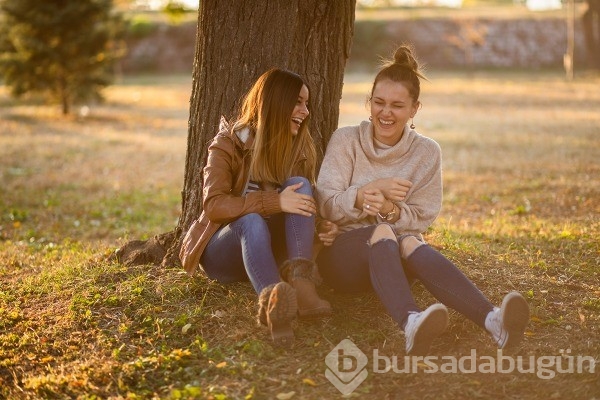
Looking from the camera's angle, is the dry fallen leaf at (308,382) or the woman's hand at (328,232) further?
the woman's hand at (328,232)

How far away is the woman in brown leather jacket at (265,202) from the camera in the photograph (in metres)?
3.87

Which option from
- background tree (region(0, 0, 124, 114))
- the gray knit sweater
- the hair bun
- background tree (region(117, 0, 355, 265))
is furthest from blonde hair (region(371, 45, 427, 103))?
background tree (region(0, 0, 124, 114))

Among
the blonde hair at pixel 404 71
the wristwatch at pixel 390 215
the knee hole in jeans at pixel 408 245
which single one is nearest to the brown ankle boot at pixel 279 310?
the knee hole in jeans at pixel 408 245

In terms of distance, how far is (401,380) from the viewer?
359 cm

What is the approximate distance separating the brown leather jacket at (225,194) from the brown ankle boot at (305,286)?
0.31 meters

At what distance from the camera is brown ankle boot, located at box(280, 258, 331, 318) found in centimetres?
386

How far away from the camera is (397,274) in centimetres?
380

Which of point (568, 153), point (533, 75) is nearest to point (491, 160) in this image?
point (568, 153)

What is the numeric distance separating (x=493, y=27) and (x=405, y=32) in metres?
3.82

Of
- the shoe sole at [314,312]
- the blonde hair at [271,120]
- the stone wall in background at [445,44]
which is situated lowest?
the shoe sole at [314,312]

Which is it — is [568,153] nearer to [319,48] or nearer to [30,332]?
[319,48]

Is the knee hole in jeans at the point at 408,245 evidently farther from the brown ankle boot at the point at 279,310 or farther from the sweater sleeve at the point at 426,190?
the brown ankle boot at the point at 279,310

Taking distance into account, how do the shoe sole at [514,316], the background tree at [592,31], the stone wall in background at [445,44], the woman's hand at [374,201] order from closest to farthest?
the shoe sole at [514,316] < the woman's hand at [374,201] < the background tree at [592,31] < the stone wall in background at [445,44]

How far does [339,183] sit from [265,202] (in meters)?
0.54
